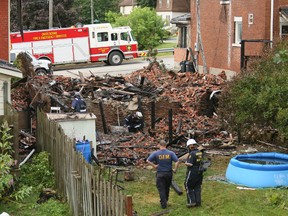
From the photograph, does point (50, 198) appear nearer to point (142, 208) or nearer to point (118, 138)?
point (142, 208)

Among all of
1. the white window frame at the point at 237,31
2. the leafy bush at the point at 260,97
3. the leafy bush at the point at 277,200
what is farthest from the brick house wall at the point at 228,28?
the leafy bush at the point at 277,200

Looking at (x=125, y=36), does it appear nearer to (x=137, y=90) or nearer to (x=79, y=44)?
(x=79, y=44)

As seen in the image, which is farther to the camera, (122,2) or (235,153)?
(122,2)

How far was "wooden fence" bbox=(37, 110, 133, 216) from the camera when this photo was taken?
980cm

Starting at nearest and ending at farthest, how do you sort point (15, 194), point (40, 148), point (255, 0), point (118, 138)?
point (15, 194), point (40, 148), point (118, 138), point (255, 0)

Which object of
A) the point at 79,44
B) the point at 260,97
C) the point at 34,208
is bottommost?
the point at 34,208

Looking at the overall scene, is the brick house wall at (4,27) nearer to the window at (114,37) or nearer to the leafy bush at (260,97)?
the leafy bush at (260,97)

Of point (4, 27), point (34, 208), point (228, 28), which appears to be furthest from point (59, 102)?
point (228, 28)

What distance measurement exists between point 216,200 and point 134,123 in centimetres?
1038

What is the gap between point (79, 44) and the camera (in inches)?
1881

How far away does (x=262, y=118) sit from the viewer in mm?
18562

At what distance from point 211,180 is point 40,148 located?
5.16m

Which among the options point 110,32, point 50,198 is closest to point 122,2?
point 110,32

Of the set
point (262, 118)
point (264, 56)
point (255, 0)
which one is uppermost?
point (255, 0)
